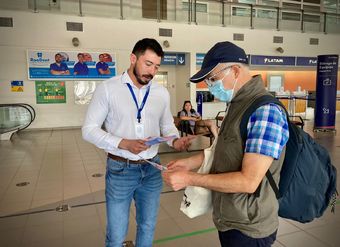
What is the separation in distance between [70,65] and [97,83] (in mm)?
1144

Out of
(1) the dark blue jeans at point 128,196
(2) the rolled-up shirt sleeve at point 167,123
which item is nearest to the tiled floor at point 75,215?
(1) the dark blue jeans at point 128,196

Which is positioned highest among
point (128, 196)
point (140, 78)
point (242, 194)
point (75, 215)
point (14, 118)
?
point (140, 78)

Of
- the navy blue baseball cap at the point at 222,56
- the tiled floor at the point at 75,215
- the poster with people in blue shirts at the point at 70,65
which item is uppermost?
the poster with people in blue shirts at the point at 70,65

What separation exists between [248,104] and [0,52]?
1028 centimetres

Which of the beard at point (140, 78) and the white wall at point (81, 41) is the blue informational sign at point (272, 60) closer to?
the white wall at point (81, 41)

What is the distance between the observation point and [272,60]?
13031mm

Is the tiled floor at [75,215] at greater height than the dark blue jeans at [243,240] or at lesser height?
lesser

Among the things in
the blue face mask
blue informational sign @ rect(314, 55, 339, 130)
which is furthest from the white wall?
the blue face mask

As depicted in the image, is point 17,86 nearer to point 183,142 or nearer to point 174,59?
point 174,59

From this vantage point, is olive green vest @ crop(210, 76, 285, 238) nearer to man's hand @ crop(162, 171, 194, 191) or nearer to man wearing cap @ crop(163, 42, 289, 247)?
man wearing cap @ crop(163, 42, 289, 247)

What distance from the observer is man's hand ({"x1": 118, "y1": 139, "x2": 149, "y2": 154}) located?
169cm

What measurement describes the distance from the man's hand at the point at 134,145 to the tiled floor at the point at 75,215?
51.0 inches

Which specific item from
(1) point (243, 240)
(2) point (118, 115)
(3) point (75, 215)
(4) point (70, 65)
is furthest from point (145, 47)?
(4) point (70, 65)

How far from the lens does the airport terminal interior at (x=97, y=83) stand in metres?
3.00
